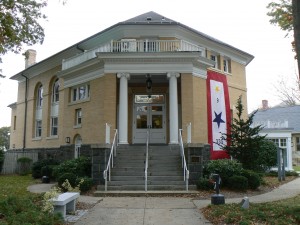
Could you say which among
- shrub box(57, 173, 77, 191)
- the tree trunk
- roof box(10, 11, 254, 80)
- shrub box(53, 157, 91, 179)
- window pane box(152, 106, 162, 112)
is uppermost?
roof box(10, 11, 254, 80)

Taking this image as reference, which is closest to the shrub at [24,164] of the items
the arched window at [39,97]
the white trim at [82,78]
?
the white trim at [82,78]

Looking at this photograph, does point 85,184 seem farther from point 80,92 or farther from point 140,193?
point 80,92

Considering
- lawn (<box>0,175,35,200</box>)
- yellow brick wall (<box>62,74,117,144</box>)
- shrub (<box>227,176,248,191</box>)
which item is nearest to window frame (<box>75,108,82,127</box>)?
yellow brick wall (<box>62,74,117,144</box>)

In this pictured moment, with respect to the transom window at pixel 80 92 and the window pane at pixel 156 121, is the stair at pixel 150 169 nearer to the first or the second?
the window pane at pixel 156 121

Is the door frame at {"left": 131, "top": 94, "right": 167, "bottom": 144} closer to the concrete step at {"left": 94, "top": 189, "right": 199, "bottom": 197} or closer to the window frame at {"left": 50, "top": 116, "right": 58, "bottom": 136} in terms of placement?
the concrete step at {"left": 94, "top": 189, "right": 199, "bottom": 197}

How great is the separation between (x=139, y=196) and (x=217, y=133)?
9.36 metres

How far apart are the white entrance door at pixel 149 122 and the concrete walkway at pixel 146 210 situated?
9.02m

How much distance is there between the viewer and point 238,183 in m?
14.3

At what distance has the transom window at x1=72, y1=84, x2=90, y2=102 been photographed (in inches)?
876

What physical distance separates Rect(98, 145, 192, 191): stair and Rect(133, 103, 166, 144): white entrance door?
11.0ft

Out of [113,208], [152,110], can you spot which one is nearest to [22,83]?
[152,110]

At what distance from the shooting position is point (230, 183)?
14586 mm

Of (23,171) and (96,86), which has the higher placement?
(96,86)

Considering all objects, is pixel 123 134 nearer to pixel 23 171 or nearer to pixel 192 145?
pixel 192 145
